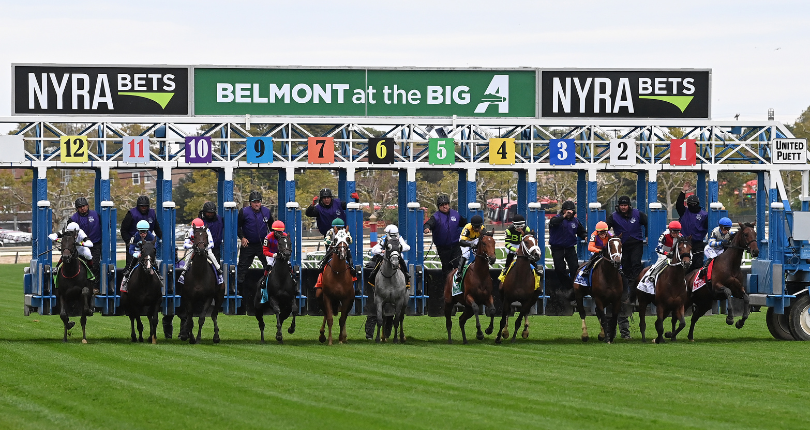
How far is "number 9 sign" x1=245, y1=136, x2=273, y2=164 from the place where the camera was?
1978cm

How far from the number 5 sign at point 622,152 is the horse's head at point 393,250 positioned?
14.0 feet

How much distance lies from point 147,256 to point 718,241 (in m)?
8.26

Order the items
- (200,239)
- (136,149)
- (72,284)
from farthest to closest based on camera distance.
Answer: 1. (136,149)
2. (72,284)
3. (200,239)

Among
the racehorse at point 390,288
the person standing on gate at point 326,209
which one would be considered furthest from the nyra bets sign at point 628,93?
the racehorse at point 390,288

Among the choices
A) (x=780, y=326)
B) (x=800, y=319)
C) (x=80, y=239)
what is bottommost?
(x=780, y=326)

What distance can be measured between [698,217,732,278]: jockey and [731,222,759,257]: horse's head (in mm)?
392

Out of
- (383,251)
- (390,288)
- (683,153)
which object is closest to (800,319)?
(683,153)

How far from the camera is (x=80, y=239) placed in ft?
59.7

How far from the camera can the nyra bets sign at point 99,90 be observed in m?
20.3

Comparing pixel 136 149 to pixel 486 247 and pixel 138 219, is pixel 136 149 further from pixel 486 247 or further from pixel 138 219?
pixel 486 247

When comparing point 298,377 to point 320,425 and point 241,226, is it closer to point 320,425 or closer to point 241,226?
point 320,425

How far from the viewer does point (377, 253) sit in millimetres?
18672

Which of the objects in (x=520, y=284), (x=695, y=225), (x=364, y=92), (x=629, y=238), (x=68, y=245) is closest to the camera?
(x=68, y=245)

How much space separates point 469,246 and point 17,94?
7593 millimetres
